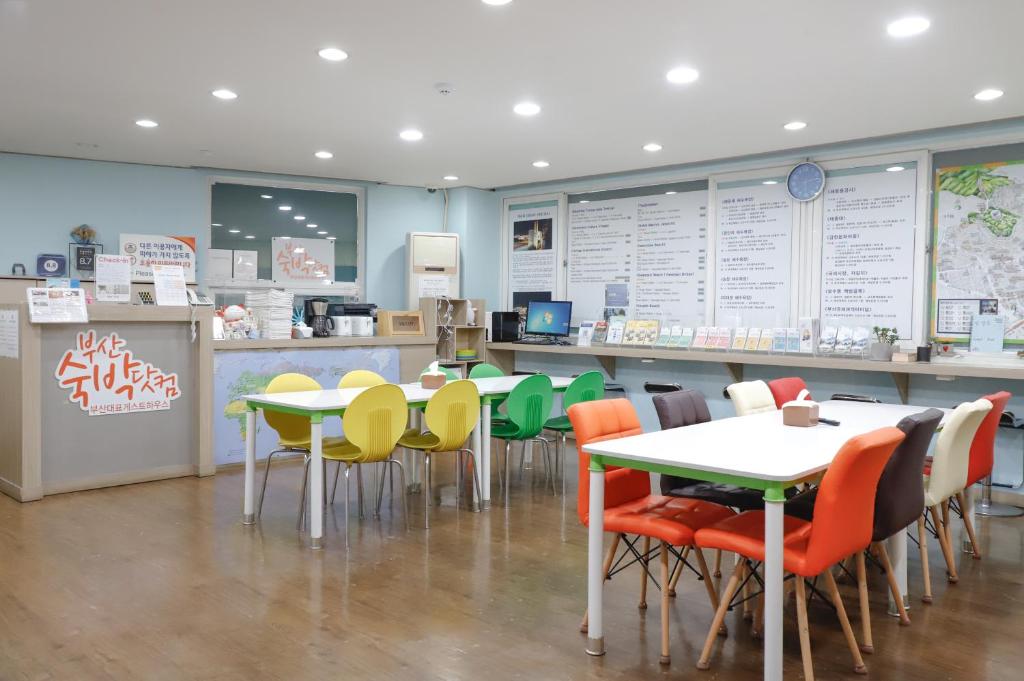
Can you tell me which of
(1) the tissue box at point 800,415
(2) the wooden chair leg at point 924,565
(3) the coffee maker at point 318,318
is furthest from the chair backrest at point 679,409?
(3) the coffee maker at point 318,318

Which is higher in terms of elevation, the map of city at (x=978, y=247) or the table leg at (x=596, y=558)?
the map of city at (x=978, y=247)

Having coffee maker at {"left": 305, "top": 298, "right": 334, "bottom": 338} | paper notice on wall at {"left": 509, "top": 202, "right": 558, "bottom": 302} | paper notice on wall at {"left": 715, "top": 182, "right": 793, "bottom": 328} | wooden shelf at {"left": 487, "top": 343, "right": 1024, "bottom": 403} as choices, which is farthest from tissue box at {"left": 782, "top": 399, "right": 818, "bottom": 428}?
paper notice on wall at {"left": 509, "top": 202, "right": 558, "bottom": 302}

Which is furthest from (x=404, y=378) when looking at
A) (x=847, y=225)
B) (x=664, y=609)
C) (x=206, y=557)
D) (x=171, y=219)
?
(x=664, y=609)

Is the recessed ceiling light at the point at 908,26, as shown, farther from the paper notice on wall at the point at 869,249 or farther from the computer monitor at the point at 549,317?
the computer monitor at the point at 549,317

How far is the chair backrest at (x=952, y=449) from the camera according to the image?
3520mm

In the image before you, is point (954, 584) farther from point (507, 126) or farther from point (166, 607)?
point (507, 126)

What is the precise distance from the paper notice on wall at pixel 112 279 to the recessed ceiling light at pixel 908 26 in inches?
207

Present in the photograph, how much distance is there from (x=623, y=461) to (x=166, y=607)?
215 cm

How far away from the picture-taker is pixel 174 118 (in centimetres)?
586

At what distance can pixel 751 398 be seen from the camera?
14.8ft

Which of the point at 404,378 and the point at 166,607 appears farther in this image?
the point at 404,378

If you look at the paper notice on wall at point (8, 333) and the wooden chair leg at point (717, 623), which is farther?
the paper notice on wall at point (8, 333)

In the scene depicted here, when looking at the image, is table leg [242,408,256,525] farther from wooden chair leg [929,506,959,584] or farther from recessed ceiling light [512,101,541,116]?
wooden chair leg [929,506,959,584]

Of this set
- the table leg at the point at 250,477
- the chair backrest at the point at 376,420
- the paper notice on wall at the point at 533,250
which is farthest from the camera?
the paper notice on wall at the point at 533,250
